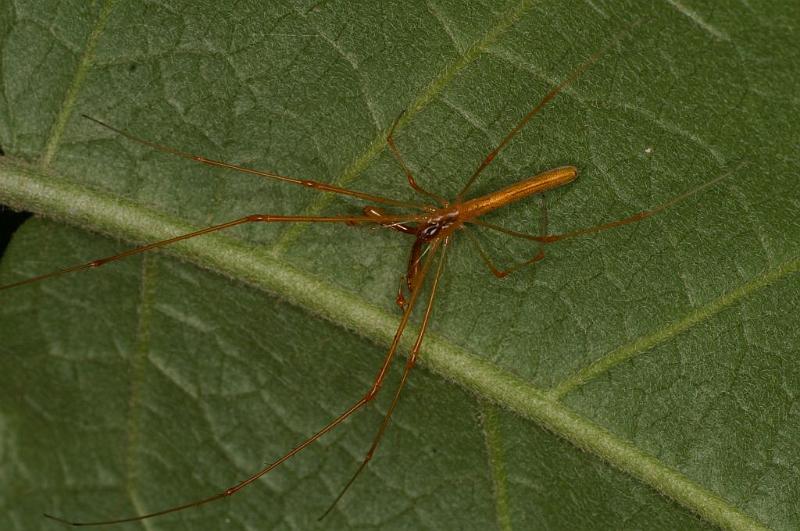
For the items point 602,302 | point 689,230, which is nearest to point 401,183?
point 602,302

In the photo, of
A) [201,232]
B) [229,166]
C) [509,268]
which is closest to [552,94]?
[509,268]

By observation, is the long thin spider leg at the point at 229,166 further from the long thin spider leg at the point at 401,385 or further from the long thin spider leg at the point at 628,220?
the long thin spider leg at the point at 628,220

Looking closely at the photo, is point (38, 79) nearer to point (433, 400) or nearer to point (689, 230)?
point (433, 400)

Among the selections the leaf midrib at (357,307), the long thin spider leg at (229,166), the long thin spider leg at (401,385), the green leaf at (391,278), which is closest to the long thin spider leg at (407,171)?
the green leaf at (391,278)

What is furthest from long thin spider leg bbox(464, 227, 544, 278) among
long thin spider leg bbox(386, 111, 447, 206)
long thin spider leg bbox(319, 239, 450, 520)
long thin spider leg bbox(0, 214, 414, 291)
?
long thin spider leg bbox(0, 214, 414, 291)

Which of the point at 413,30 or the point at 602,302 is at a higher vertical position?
the point at 413,30

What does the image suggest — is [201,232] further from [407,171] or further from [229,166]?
[407,171]
